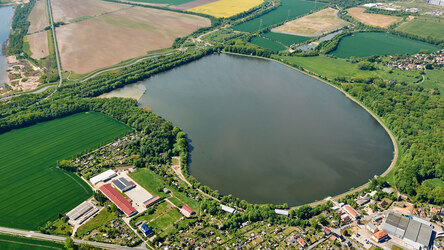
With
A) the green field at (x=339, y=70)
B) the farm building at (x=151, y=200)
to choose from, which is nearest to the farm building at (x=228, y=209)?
the farm building at (x=151, y=200)

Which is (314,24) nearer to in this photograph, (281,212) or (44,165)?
(281,212)

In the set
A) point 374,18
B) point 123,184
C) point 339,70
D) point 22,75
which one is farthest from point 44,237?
point 374,18

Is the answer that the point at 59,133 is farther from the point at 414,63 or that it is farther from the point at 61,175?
the point at 414,63

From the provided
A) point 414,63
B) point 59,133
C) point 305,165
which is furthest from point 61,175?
point 414,63

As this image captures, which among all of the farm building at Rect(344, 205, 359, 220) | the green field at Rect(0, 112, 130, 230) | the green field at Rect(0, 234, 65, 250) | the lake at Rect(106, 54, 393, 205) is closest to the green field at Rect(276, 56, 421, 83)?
the lake at Rect(106, 54, 393, 205)

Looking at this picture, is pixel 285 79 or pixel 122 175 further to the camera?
pixel 285 79

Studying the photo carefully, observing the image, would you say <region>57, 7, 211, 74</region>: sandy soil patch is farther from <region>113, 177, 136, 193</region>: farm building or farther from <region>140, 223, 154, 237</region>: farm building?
<region>140, 223, 154, 237</region>: farm building
